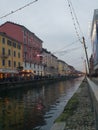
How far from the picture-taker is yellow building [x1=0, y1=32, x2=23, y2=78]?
2967 inches

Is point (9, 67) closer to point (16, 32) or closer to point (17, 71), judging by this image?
point (17, 71)

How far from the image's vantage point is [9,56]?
80.3 metres

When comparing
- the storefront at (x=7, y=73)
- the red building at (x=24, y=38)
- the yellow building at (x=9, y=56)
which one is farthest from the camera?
the red building at (x=24, y=38)

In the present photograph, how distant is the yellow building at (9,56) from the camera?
75350 millimetres

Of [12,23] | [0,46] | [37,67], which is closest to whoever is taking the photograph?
[0,46]

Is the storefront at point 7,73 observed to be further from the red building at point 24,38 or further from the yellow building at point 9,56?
the red building at point 24,38

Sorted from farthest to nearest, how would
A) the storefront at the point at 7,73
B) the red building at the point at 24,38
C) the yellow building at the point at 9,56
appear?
1. the red building at the point at 24,38
2. the yellow building at the point at 9,56
3. the storefront at the point at 7,73

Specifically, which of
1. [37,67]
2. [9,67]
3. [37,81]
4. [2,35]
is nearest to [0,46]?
[2,35]

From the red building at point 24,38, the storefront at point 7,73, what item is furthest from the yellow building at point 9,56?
the red building at point 24,38

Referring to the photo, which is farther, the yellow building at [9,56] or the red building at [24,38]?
the red building at [24,38]

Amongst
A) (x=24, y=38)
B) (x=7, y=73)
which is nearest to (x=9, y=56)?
(x=7, y=73)

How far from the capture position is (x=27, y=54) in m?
103

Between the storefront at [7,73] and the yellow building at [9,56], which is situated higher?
the yellow building at [9,56]

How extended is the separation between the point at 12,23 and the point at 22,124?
262 feet
